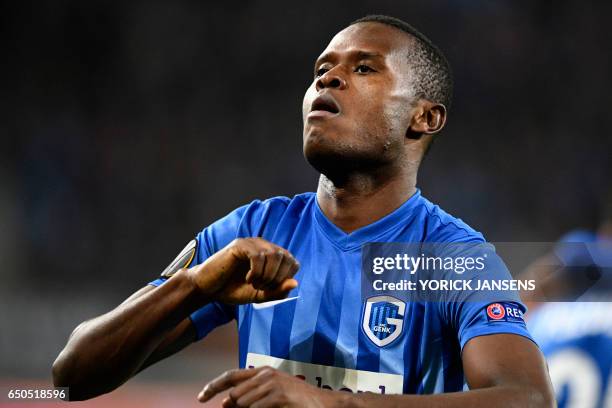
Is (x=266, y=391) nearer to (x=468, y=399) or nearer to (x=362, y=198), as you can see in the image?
(x=468, y=399)

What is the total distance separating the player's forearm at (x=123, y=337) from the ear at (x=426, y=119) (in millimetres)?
1013

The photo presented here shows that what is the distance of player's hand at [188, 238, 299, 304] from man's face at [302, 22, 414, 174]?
56 cm

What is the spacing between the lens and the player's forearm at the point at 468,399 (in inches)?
70.4

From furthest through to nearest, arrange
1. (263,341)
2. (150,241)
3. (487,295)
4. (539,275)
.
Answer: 1. (150,241)
2. (539,275)
3. (263,341)
4. (487,295)

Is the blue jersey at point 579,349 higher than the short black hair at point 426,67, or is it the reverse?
the short black hair at point 426,67

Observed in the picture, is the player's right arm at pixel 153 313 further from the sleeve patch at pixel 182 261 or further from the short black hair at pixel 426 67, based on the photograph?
the short black hair at pixel 426 67

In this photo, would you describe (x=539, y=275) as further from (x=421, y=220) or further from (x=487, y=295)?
(x=487, y=295)

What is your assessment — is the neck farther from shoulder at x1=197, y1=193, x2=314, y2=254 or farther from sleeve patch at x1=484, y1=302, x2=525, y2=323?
sleeve patch at x1=484, y1=302, x2=525, y2=323

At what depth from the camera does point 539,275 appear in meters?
3.80

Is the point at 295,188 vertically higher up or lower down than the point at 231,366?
higher up

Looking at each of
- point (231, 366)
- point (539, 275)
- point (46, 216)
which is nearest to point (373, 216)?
point (539, 275)

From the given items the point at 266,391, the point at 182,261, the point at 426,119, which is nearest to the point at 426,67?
the point at 426,119

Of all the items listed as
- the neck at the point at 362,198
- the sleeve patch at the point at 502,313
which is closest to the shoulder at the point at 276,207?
the neck at the point at 362,198

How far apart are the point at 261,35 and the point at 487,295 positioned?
9047 millimetres
